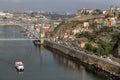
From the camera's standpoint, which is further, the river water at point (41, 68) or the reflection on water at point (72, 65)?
the reflection on water at point (72, 65)

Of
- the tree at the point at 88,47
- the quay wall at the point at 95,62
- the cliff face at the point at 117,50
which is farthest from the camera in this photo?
the tree at the point at 88,47

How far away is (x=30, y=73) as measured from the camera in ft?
49.8

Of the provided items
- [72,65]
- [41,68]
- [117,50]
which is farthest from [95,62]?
[41,68]

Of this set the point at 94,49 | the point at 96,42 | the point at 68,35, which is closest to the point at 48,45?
the point at 68,35

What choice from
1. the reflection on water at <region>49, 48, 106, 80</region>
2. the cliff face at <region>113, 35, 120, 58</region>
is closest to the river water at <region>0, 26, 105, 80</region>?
the reflection on water at <region>49, 48, 106, 80</region>

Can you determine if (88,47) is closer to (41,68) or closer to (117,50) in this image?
(117,50)

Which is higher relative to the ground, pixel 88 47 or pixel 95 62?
pixel 88 47

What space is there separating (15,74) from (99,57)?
13.7ft

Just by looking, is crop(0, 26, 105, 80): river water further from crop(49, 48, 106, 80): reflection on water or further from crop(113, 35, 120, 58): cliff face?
crop(113, 35, 120, 58): cliff face

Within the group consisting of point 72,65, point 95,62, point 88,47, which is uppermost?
point 88,47

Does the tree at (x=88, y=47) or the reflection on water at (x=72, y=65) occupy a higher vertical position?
the tree at (x=88, y=47)

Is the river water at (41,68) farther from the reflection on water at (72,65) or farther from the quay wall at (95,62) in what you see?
the quay wall at (95,62)

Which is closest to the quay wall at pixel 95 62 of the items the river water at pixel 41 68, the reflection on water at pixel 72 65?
the reflection on water at pixel 72 65

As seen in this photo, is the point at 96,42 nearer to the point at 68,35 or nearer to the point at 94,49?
the point at 94,49
